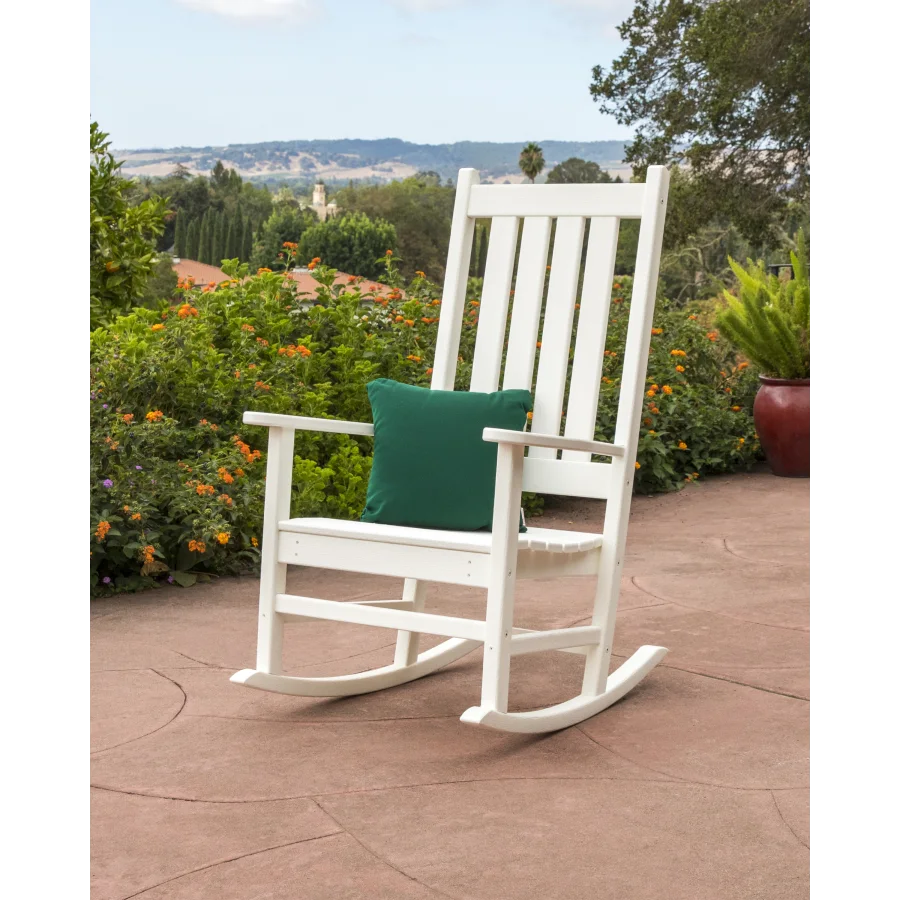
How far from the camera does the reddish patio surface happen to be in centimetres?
160

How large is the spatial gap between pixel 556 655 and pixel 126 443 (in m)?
1.54

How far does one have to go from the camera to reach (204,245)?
126 ft

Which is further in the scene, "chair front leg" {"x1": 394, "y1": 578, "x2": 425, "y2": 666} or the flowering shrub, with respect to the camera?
the flowering shrub

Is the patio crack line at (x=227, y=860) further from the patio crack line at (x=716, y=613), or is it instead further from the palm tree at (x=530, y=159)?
the palm tree at (x=530, y=159)

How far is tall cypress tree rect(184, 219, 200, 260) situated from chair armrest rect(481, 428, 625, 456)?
37.1m

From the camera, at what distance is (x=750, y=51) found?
11.6 meters

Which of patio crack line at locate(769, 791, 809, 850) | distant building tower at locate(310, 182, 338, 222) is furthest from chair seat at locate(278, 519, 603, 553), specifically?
distant building tower at locate(310, 182, 338, 222)

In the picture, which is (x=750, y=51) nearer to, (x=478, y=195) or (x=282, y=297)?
(x=282, y=297)

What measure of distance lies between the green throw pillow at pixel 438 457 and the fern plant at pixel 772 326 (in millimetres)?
3339

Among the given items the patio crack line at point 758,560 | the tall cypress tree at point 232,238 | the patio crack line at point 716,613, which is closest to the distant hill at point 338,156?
the tall cypress tree at point 232,238

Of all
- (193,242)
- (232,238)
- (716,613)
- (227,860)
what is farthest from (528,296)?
(232,238)

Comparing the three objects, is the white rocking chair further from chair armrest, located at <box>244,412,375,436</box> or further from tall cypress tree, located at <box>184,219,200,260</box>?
tall cypress tree, located at <box>184,219,200,260</box>
